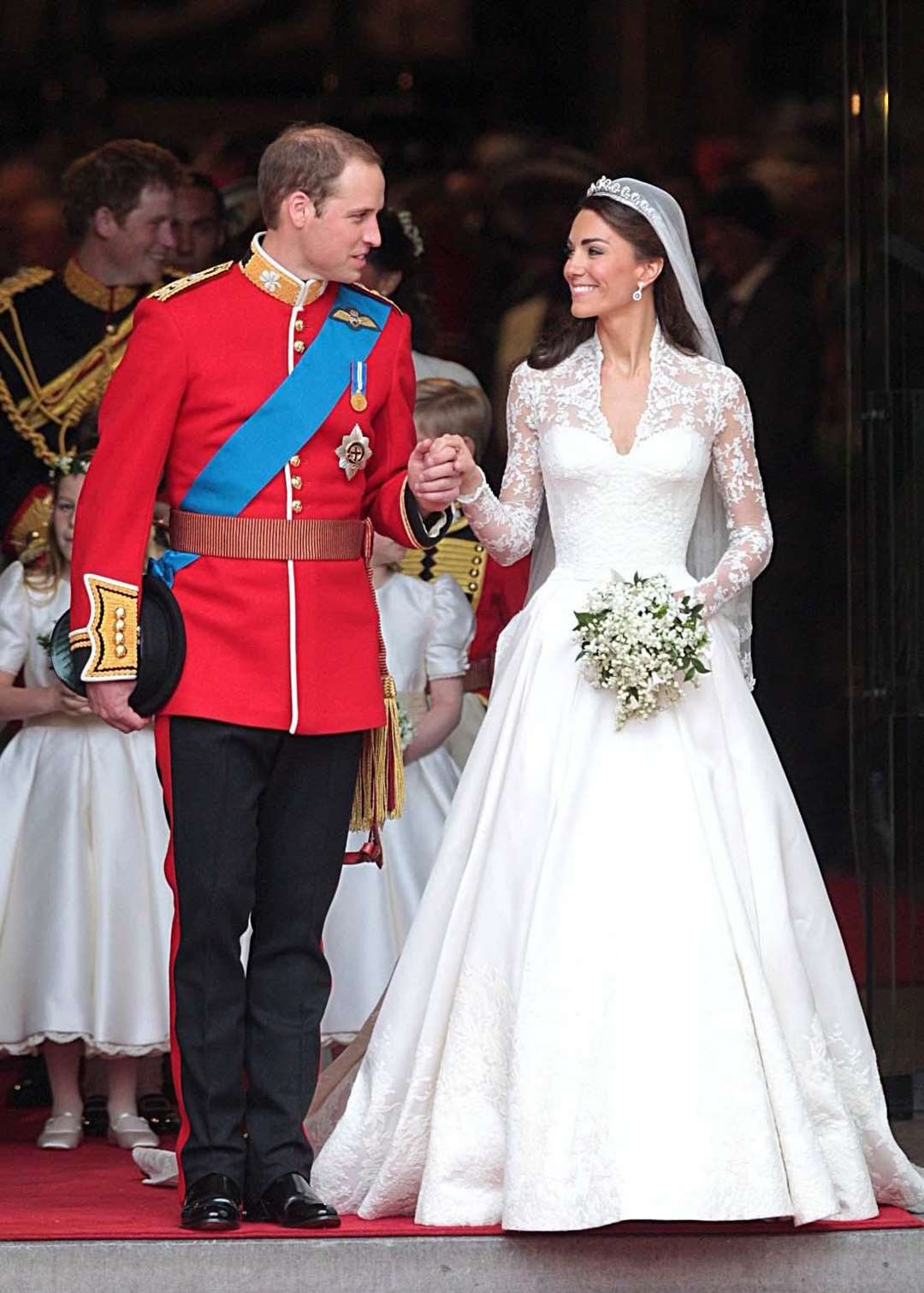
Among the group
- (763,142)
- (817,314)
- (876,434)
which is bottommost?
(876,434)

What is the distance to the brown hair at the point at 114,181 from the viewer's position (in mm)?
6320

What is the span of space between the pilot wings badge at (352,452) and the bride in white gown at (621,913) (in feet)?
0.60

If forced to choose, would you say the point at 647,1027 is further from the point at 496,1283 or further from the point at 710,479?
the point at 710,479

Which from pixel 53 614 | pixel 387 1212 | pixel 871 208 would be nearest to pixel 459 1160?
pixel 387 1212

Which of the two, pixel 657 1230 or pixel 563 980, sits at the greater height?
pixel 563 980

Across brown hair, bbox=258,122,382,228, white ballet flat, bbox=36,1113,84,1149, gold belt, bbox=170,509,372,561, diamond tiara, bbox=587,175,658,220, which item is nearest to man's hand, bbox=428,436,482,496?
gold belt, bbox=170,509,372,561

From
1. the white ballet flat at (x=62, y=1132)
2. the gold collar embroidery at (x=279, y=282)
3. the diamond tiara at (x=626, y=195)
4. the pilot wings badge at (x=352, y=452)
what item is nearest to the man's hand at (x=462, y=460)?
the pilot wings badge at (x=352, y=452)

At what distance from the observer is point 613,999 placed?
14.4 feet

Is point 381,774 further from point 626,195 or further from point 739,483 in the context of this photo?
point 626,195

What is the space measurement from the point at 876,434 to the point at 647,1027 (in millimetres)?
1979

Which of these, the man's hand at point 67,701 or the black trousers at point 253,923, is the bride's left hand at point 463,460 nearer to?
the black trousers at point 253,923

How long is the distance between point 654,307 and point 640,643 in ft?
2.54

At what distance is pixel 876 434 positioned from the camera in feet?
19.1

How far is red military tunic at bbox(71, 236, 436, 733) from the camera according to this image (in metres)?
4.35
